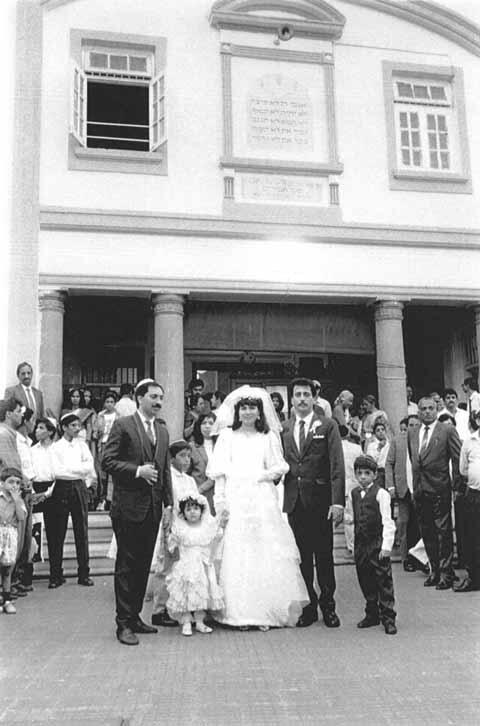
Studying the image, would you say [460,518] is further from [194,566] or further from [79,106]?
[79,106]

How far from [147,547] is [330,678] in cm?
175

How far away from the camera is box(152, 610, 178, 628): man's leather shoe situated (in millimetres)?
5547

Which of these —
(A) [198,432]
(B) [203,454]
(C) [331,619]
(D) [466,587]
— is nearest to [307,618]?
(C) [331,619]

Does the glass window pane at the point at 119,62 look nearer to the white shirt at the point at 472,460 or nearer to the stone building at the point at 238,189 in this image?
the stone building at the point at 238,189

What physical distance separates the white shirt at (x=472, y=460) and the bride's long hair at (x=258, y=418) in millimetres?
2147

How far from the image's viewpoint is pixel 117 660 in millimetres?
4434

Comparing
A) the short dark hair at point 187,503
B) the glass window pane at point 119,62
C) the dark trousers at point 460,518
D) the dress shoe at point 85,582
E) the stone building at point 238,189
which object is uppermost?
the glass window pane at point 119,62

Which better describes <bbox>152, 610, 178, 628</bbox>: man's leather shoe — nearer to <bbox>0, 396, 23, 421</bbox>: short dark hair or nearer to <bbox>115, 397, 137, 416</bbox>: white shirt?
<bbox>0, 396, 23, 421</bbox>: short dark hair


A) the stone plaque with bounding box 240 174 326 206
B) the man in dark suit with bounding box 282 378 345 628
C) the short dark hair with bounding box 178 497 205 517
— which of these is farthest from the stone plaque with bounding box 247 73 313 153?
Result: the short dark hair with bounding box 178 497 205 517

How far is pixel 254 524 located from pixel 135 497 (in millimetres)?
985

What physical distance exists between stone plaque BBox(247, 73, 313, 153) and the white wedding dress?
7264 millimetres

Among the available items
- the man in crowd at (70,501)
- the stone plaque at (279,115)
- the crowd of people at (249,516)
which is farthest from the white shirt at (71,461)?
the stone plaque at (279,115)

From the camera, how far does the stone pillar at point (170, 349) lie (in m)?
11.0

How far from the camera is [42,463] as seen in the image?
24.2 feet
